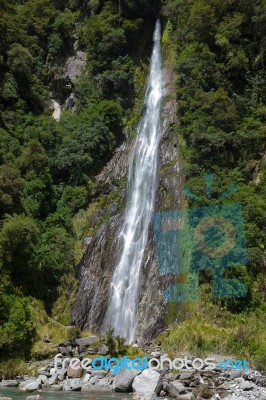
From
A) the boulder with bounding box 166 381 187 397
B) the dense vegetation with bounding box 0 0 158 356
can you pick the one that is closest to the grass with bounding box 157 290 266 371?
the boulder with bounding box 166 381 187 397

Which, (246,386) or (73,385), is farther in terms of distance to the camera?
(73,385)

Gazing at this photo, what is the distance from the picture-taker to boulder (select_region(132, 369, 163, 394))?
1523 centimetres

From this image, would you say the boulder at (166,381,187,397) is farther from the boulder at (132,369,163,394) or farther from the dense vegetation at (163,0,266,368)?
the dense vegetation at (163,0,266,368)

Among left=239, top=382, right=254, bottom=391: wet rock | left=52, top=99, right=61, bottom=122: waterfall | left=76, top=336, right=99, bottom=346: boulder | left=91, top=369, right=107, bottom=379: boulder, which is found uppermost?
left=52, top=99, right=61, bottom=122: waterfall

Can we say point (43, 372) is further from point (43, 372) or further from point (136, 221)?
point (136, 221)

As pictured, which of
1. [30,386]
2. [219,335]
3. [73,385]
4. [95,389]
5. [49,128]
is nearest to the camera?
[30,386]

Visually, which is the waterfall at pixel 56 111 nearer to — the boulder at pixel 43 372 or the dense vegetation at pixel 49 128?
the dense vegetation at pixel 49 128

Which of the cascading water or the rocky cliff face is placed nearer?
the rocky cliff face

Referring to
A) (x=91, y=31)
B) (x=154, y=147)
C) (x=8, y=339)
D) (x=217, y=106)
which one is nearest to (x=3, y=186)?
(x=8, y=339)

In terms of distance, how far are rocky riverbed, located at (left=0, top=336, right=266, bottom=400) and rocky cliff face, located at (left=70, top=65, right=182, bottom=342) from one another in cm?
326

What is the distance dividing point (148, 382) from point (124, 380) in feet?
3.16

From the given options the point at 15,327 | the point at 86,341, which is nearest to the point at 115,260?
the point at 86,341

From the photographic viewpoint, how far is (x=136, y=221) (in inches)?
1035

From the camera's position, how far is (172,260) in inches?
926
